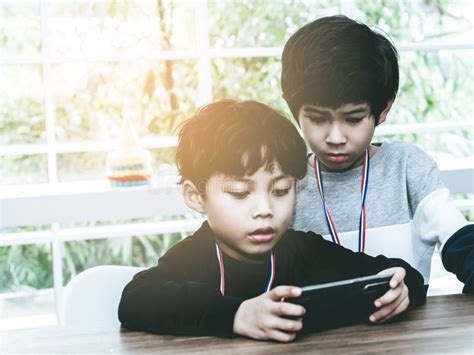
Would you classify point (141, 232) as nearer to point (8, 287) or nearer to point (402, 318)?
point (8, 287)

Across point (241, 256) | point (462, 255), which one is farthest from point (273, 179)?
point (462, 255)

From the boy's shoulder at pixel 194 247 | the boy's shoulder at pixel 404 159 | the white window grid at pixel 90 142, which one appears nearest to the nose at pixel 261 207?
the boy's shoulder at pixel 194 247

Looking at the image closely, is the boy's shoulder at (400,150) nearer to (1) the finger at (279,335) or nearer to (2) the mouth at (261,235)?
(2) the mouth at (261,235)

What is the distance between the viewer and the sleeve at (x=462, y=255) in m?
1.07

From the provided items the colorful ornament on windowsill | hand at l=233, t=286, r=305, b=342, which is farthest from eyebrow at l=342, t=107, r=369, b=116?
the colorful ornament on windowsill

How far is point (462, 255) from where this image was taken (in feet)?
3.56

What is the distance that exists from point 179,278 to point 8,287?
1329 mm

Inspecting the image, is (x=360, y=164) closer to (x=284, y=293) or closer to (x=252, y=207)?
(x=252, y=207)

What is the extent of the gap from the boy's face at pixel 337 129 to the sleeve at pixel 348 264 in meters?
0.14

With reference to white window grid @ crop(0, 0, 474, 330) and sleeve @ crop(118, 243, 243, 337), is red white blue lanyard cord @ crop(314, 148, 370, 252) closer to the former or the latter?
sleeve @ crop(118, 243, 243, 337)

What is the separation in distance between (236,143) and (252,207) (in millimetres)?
92

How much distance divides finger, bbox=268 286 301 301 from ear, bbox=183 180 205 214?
0.20 meters

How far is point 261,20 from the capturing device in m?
2.16

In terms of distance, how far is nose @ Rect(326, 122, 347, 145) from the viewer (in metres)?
1.06
